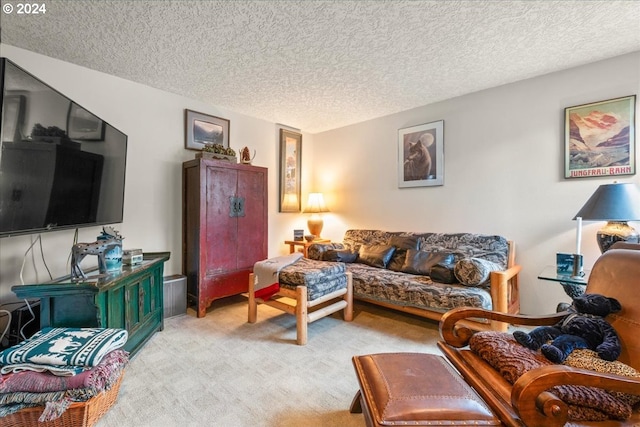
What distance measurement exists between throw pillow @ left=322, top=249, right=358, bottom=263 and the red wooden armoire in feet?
2.64

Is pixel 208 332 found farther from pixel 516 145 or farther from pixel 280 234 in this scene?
pixel 516 145

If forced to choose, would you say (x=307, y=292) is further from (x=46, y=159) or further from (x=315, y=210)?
(x=315, y=210)

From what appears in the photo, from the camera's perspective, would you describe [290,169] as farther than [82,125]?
Yes

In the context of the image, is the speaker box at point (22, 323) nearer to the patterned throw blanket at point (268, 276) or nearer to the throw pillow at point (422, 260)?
the patterned throw blanket at point (268, 276)

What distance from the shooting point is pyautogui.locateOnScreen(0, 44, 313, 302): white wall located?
2.26m

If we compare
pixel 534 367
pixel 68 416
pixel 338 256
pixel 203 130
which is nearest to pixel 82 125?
pixel 203 130

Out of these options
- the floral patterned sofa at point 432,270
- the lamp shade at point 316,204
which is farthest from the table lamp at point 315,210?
the floral patterned sofa at point 432,270

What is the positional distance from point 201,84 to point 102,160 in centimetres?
130

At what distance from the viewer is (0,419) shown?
1.28 m

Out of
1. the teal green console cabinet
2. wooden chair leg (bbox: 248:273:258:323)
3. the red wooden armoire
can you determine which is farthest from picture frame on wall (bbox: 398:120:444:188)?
the teal green console cabinet

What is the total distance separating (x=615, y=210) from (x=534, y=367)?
1685 millimetres

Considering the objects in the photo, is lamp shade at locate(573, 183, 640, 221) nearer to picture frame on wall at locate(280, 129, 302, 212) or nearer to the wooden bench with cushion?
the wooden bench with cushion

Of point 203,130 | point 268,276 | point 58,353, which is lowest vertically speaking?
point 58,353

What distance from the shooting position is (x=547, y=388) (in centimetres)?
83
